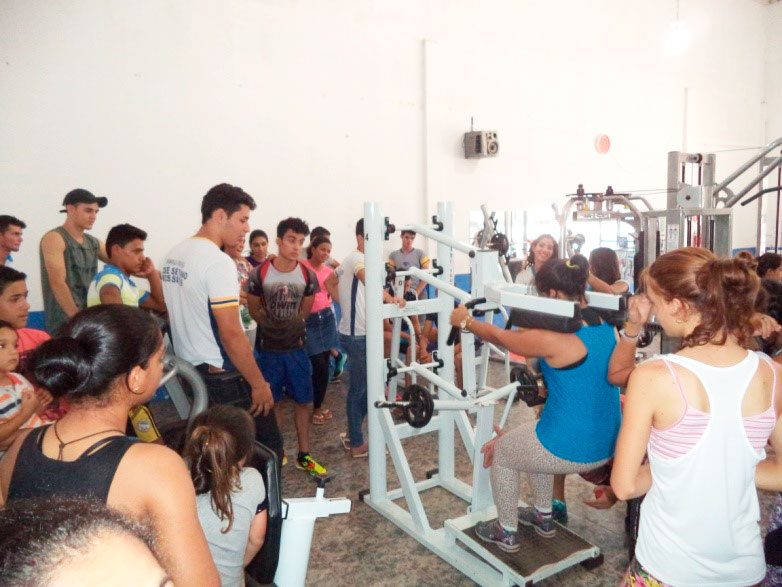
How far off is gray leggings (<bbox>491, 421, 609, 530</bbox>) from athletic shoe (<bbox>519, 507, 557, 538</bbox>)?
38 millimetres

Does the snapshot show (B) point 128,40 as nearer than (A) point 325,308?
No

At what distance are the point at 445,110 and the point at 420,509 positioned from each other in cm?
492

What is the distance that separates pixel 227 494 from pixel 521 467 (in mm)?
1161

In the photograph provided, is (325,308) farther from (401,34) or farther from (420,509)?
(401,34)

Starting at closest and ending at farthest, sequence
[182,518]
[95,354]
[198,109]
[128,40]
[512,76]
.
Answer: [182,518] < [95,354] < [128,40] < [198,109] < [512,76]

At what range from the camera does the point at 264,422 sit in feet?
8.21

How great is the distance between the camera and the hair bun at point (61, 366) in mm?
1085

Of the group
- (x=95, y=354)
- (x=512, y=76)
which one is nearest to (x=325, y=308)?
(x=95, y=354)

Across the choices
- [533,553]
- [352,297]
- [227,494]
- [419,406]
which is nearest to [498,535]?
[533,553]

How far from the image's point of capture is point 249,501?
64.1 inches

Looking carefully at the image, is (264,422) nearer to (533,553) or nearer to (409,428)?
(409,428)

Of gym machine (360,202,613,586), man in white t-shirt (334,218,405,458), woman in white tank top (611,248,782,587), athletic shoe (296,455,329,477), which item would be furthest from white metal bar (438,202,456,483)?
woman in white tank top (611,248,782,587)

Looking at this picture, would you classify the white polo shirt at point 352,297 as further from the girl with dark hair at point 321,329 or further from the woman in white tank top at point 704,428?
the woman in white tank top at point 704,428

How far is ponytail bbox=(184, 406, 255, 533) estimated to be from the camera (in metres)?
1.59
